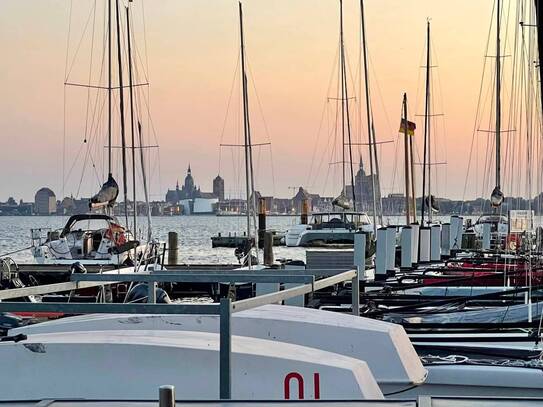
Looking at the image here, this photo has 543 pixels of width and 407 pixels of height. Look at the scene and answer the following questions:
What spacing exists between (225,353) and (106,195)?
25986 mm

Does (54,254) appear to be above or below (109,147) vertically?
below

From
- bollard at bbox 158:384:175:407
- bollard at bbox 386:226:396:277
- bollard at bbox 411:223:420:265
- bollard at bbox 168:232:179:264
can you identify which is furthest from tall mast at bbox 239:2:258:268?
bollard at bbox 158:384:175:407

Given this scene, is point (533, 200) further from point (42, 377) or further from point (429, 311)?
point (42, 377)

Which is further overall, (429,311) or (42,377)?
(429,311)

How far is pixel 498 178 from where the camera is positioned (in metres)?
34.9

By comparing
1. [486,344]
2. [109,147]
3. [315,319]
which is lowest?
[486,344]

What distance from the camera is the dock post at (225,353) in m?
4.07

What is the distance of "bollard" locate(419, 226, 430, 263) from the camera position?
22328mm

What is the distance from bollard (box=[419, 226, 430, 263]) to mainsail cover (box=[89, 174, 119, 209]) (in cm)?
1166

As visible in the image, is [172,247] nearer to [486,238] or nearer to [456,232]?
[456,232]

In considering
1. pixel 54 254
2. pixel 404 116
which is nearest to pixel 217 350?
pixel 54 254

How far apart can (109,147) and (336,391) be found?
2830cm

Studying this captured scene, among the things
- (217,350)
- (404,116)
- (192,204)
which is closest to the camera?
(217,350)

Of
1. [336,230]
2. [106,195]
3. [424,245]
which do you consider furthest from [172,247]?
[336,230]
